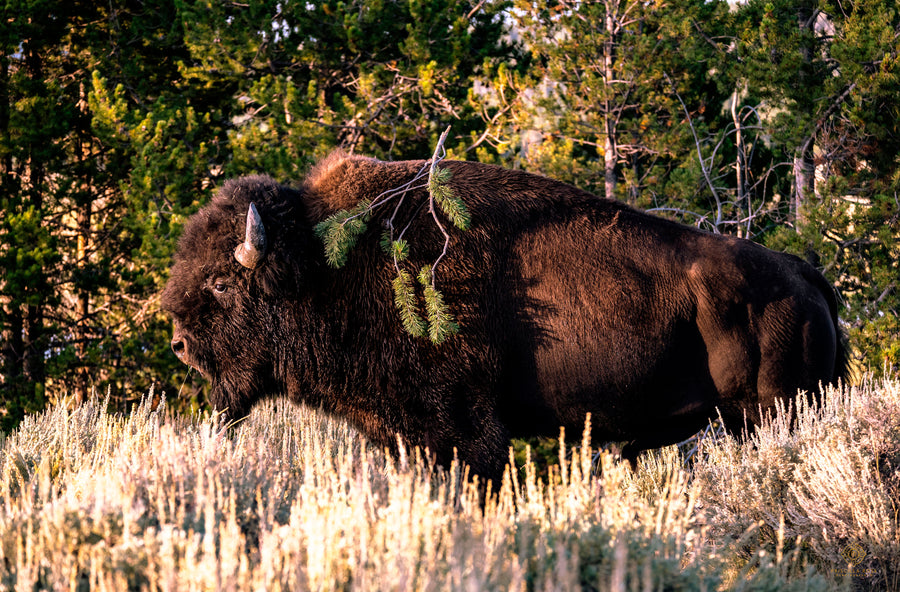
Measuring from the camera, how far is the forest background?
1092 cm

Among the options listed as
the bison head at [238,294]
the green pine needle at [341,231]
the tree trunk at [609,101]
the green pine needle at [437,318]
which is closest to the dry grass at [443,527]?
the bison head at [238,294]

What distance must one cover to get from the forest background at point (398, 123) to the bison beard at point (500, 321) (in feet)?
19.4

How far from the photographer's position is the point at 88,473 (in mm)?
4492

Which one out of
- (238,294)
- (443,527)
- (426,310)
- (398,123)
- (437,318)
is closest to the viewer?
(443,527)

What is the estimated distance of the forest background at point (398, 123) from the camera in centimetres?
1092

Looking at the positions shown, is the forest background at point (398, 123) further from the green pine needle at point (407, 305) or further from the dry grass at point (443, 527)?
the green pine needle at point (407, 305)

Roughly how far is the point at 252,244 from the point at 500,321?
1501mm

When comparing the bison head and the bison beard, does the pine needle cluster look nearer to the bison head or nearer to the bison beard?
the bison beard

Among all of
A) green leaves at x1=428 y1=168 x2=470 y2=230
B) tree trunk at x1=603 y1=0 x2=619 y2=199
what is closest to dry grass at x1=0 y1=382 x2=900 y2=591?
green leaves at x1=428 y1=168 x2=470 y2=230

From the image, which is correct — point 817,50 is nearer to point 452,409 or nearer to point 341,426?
point 341,426

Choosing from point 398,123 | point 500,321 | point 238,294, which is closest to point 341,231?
point 238,294

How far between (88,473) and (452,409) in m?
1.96

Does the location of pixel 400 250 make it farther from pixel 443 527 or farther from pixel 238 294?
pixel 443 527

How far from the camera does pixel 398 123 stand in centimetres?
1402
